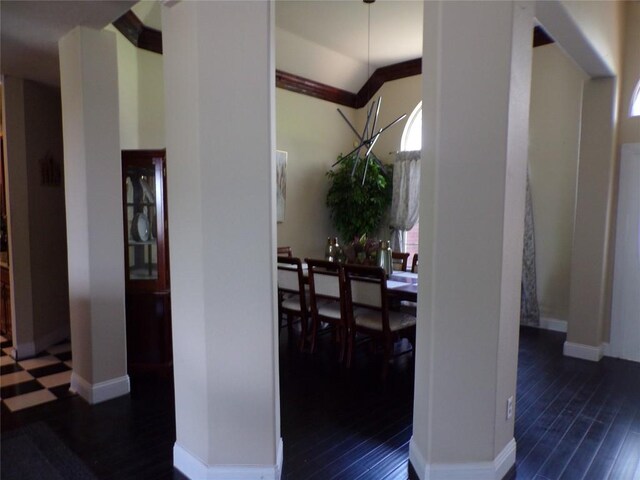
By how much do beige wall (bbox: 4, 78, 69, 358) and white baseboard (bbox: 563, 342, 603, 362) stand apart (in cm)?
496

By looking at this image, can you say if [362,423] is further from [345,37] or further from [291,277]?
[345,37]

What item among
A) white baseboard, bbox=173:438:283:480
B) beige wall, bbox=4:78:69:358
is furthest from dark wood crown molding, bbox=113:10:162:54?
white baseboard, bbox=173:438:283:480

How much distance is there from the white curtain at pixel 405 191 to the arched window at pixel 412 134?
277mm

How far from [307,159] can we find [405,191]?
1473 millimetres

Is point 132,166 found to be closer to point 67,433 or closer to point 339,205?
point 67,433

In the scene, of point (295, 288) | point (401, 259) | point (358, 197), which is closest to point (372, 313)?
point (295, 288)

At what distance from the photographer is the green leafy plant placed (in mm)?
5852

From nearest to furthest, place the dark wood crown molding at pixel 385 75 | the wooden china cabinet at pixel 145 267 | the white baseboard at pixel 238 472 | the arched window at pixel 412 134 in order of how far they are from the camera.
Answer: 1. the white baseboard at pixel 238 472
2. the wooden china cabinet at pixel 145 267
3. the dark wood crown molding at pixel 385 75
4. the arched window at pixel 412 134

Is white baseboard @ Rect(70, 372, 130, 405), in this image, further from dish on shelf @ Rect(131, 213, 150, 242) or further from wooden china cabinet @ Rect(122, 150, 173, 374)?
dish on shelf @ Rect(131, 213, 150, 242)

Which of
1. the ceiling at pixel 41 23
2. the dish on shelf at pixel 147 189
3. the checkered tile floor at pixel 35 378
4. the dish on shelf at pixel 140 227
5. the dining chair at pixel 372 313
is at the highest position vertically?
the ceiling at pixel 41 23

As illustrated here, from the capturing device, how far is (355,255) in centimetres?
416

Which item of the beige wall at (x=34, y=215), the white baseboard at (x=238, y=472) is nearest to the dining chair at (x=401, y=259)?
the white baseboard at (x=238, y=472)

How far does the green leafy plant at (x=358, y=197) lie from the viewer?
19.2 feet

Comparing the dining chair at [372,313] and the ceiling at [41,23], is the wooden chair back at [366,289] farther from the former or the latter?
the ceiling at [41,23]
